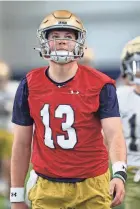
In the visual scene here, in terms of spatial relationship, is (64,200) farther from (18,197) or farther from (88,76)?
(88,76)

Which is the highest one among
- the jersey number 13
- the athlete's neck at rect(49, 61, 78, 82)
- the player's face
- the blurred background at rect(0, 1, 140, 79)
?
the player's face

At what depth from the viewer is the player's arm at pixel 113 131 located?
15.2ft

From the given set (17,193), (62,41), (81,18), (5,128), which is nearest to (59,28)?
(62,41)

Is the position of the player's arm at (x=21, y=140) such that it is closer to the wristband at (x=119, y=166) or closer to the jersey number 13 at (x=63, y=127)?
the jersey number 13 at (x=63, y=127)

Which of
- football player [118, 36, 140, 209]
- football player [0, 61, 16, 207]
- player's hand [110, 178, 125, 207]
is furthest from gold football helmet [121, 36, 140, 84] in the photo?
football player [0, 61, 16, 207]

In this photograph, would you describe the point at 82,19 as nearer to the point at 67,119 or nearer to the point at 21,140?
the point at 21,140

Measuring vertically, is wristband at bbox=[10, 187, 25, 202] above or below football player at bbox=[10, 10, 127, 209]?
below

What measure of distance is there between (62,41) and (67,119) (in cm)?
43

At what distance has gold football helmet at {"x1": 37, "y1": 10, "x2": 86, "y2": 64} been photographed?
15.8 ft

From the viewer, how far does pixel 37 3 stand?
19.6 meters

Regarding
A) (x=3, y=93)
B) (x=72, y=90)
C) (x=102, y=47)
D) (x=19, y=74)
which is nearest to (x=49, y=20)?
(x=72, y=90)

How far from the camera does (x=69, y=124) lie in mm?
4840

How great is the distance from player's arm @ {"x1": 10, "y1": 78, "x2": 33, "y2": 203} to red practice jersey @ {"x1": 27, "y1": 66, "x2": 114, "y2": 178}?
0.14 feet

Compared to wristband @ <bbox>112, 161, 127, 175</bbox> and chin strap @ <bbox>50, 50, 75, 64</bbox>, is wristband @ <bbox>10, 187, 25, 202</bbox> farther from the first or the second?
chin strap @ <bbox>50, 50, 75, 64</bbox>
